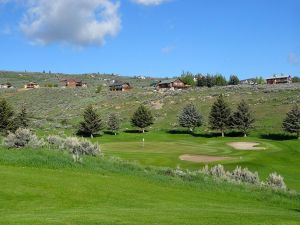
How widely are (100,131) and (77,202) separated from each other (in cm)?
6519

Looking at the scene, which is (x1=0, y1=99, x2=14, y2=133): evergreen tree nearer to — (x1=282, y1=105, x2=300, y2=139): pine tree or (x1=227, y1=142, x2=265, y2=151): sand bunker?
(x1=227, y1=142, x2=265, y2=151): sand bunker

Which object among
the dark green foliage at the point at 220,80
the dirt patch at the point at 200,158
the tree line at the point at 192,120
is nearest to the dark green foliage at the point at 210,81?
the dark green foliage at the point at 220,80

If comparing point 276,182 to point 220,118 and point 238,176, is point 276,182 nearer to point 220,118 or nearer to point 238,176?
point 238,176

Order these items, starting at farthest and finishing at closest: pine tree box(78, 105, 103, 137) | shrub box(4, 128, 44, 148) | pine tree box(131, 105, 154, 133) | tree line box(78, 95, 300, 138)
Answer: pine tree box(131, 105, 154, 133)
pine tree box(78, 105, 103, 137)
tree line box(78, 95, 300, 138)
shrub box(4, 128, 44, 148)

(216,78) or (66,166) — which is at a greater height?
(216,78)

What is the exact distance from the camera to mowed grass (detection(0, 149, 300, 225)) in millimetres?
14703

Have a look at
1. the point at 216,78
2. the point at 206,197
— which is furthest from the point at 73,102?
the point at 206,197

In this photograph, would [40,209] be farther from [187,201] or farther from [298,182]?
[298,182]

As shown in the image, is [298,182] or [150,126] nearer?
[298,182]

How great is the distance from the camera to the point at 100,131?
8331 cm

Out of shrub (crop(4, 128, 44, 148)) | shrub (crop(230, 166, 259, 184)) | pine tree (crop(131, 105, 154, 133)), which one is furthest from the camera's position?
pine tree (crop(131, 105, 154, 133))

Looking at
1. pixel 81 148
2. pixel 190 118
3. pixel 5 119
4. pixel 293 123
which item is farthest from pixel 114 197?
pixel 190 118

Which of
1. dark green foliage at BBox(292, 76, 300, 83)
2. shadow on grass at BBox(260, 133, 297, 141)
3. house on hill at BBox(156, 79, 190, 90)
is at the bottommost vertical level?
shadow on grass at BBox(260, 133, 297, 141)

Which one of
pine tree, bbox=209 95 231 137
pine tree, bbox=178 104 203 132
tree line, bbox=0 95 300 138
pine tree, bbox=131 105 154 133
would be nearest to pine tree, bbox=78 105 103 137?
tree line, bbox=0 95 300 138
